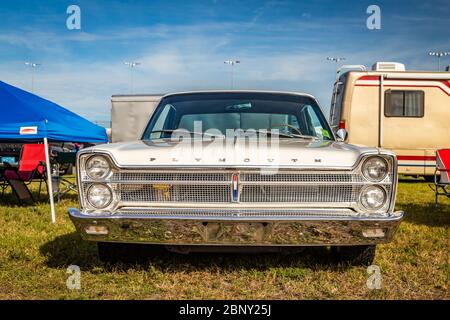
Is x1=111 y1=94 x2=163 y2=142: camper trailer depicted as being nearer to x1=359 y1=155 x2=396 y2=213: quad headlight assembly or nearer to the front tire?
the front tire

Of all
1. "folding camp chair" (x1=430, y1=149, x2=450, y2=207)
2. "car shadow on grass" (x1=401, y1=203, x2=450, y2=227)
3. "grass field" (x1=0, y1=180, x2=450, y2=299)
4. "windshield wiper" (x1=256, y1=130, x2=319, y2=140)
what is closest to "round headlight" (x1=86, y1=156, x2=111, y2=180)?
"grass field" (x1=0, y1=180, x2=450, y2=299)

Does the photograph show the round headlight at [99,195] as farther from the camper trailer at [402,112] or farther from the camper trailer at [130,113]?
the camper trailer at [130,113]

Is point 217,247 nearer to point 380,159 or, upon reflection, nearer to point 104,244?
point 104,244

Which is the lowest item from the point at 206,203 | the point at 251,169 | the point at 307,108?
the point at 206,203

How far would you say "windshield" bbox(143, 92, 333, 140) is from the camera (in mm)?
4117

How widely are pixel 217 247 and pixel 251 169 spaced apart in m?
0.66

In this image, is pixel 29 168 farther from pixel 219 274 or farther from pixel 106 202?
pixel 219 274

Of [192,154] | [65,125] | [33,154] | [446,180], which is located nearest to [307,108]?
[192,154]

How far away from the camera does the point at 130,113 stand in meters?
12.4

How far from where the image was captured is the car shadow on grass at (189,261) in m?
3.65

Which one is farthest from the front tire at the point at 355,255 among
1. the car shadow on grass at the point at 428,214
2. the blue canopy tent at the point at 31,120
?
the blue canopy tent at the point at 31,120

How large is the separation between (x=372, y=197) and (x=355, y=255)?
723 mm

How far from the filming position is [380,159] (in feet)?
10.3
